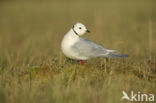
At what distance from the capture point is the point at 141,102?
14.5 ft

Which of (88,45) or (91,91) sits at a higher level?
(88,45)

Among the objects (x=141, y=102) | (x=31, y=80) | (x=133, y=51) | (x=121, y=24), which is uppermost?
(x=121, y=24)

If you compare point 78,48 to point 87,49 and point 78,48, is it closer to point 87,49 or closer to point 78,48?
point 78,48

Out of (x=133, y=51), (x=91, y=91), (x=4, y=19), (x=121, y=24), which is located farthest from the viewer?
(x=4, y=19)

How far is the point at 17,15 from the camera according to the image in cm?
1775

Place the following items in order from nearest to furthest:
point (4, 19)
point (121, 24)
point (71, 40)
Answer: point (71, 40) < point (121, 24) < point (4, 19)

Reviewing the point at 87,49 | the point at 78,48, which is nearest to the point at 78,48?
the point at 78,48

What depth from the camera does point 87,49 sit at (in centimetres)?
525

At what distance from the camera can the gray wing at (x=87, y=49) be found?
518 cm

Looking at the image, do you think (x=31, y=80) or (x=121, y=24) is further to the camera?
(x=121, y=24)

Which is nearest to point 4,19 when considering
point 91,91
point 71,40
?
point 71,40

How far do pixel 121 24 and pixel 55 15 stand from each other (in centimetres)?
499

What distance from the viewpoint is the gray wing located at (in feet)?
17.0

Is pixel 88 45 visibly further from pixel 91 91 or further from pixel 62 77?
pixel 91 91
